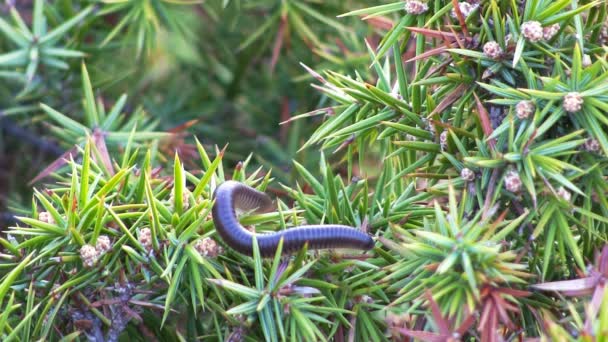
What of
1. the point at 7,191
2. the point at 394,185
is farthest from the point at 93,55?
the point at 394,185

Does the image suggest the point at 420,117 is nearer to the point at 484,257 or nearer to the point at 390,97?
the point at 390,97

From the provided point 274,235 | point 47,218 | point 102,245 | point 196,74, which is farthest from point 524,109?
point 196,74

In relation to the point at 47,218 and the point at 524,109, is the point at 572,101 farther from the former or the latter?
the point at 47,218

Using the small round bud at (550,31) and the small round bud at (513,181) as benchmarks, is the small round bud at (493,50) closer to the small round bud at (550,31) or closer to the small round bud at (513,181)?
the small round bud at (550,31)

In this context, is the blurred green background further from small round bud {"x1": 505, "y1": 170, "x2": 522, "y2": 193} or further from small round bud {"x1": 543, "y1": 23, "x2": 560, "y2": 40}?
small round bud {"x1": 505, "y1": 170, "x2": 522, "y2": 193}

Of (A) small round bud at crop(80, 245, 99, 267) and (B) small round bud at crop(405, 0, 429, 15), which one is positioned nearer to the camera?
(A) small round bud at crop(80, 245, 99, 267)

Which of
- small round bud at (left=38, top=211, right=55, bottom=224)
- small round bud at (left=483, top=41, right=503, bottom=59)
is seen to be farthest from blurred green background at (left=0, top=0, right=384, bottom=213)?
small round bud at (left=483, top=41, right=503, bottom=59)
